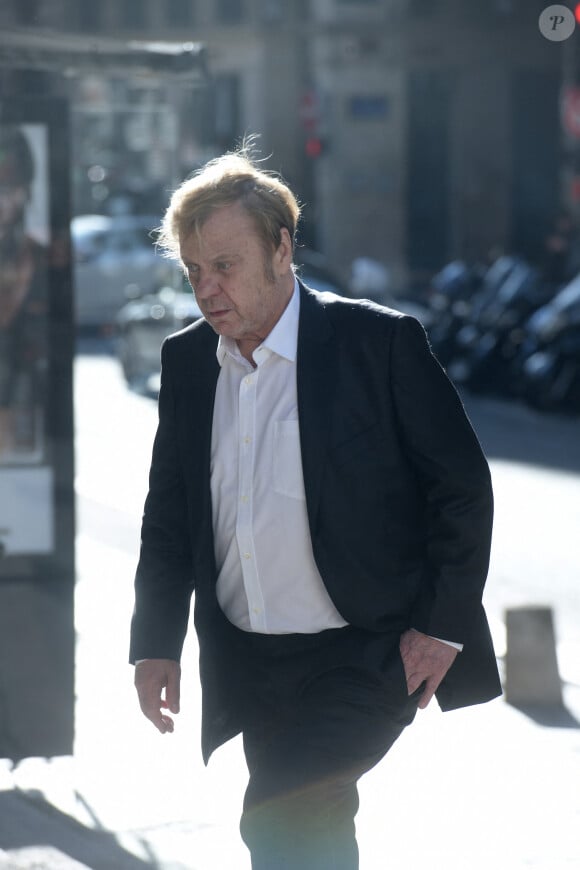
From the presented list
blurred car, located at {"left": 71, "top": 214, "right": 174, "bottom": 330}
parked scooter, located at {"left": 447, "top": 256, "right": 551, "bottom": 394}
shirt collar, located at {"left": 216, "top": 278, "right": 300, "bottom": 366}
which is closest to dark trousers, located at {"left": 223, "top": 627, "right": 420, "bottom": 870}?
shirt collar, located at {"left": 216, "top": 278, "right": 300, "bottom": 366}

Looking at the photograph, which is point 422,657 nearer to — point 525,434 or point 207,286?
point 207,286

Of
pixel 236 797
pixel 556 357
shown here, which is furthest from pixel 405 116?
pixel 236 797

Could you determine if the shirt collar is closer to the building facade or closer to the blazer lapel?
the blazer lapel

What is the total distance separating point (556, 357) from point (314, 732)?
46.5 feet

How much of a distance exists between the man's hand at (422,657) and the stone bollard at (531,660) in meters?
3.35

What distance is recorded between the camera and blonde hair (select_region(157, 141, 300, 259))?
10.9ft

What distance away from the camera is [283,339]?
3.45 meters

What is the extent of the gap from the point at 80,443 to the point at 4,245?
10105 mm

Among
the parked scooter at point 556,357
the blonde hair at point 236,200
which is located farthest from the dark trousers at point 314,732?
the parked scooter at point 556,357

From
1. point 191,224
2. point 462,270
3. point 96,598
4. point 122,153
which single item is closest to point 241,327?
point 191,224

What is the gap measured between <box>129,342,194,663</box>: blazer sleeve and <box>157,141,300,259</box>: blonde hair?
1.26ft

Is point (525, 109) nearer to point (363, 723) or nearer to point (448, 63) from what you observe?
point (448, 63)

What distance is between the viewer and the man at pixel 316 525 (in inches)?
131

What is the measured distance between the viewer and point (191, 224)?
3359 millimetres
